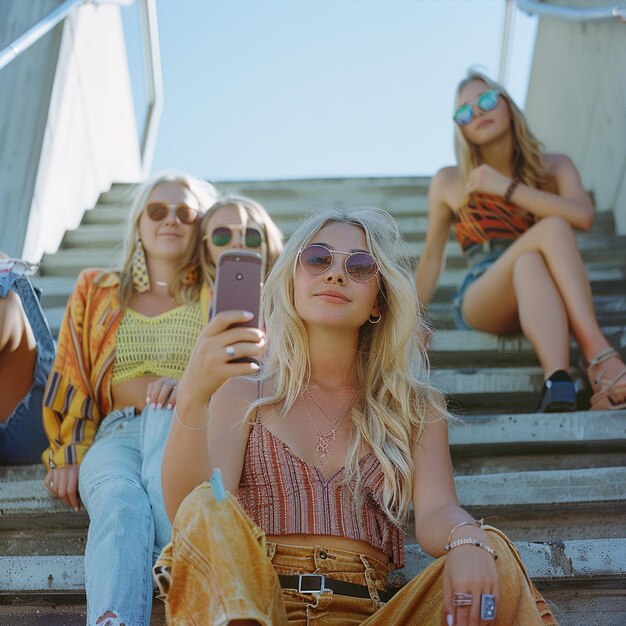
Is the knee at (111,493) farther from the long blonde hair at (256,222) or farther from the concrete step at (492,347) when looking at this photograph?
the concrete step at (492,347)

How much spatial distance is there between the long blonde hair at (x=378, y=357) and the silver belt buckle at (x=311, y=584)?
0.95ft

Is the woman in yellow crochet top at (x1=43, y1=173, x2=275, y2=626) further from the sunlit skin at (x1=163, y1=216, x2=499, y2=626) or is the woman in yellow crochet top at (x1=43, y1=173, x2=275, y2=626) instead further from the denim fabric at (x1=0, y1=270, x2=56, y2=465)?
the sunlit skin at (x1=163, y1=216, x2=499, y2=626)

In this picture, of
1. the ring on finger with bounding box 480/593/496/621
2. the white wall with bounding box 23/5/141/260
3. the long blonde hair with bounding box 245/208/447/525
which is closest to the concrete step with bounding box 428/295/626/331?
the long blonde hair with bounding box 245/208/447/525

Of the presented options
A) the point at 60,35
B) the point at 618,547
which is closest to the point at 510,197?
the point at 618,547

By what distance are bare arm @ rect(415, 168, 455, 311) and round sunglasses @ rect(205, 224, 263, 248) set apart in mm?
878

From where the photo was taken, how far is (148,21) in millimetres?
7008

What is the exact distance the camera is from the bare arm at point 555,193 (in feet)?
12.8

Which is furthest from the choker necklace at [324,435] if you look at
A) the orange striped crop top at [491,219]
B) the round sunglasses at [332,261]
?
the orange striped crop top at [491,219]

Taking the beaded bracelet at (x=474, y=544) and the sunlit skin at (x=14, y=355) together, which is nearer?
the beaded bracelet at (x=474, y=544)

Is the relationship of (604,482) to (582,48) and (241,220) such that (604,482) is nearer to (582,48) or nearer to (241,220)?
(241,220)

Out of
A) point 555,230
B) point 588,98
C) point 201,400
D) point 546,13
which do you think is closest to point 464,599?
point 201,400

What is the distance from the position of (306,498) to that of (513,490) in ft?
2.66

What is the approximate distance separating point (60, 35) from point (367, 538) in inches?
158

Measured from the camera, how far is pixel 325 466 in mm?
2342
